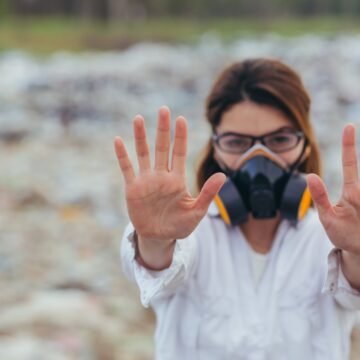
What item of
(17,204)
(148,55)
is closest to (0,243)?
(17,204)

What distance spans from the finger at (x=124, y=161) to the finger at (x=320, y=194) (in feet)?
1.43

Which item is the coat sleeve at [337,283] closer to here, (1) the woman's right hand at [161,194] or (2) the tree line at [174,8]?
(1) the woman's right hand at [161,194]

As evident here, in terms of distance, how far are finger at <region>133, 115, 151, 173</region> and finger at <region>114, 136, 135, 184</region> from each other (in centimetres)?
3

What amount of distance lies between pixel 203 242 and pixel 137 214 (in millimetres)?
295

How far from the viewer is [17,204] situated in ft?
22.5

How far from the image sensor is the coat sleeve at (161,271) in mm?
1975

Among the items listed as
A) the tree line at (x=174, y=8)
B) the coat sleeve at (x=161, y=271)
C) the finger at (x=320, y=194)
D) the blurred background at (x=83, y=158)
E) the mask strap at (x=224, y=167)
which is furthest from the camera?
the tree line at (x=174, y=8)

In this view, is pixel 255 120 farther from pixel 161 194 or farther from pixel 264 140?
pixel 161 194

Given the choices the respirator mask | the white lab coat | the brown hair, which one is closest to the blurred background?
the brown hair

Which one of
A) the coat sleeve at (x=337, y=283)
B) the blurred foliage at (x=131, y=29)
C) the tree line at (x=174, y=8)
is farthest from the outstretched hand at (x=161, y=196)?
the tree line at (x=174, y=8)

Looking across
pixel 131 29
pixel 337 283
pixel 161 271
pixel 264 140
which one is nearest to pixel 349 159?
pixel 337 283

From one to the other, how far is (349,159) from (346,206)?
0.11 meters

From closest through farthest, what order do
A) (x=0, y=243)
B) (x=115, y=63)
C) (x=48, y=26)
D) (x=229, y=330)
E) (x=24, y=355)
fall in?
(x=229, y=330)
(x=24, y=355)
(x=0, y=243)
(x=115, y=63)
(x=48, y=26)

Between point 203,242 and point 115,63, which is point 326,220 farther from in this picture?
point 115,63
